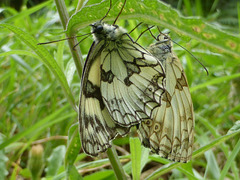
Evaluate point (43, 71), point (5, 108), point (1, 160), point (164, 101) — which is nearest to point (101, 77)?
point (164, 101)

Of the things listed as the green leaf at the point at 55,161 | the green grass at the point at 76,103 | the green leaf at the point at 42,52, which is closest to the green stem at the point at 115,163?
the green grass at the point at 76,103

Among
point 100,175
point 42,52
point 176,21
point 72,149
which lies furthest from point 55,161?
point 176,21

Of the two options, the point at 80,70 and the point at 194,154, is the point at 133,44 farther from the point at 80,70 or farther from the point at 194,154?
the point at 194,154

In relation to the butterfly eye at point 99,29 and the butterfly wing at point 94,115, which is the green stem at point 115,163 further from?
the butterfly eye at point 99,29

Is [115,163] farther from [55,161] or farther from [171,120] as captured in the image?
[55,161]

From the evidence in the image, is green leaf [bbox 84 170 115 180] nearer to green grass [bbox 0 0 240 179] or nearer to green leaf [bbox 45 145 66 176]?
green grass [bbox 0 0 240 179]

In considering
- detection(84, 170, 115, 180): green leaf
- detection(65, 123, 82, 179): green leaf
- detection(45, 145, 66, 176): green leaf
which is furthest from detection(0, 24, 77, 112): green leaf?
detection(45, 145, 66, 176): green leaf
